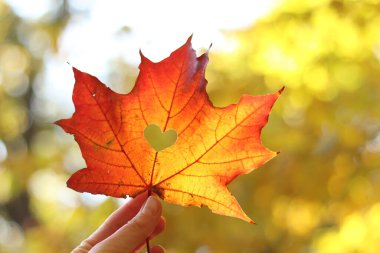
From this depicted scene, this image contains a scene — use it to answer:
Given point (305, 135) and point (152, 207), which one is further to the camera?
point (305, 135)

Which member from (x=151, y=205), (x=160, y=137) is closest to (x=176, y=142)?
(x=151, y=205)

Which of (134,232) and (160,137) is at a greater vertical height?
(160,137)

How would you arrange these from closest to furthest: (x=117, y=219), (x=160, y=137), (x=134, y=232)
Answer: (x=134, y=232)
(x=117, y=219)
(x=160, y=137)

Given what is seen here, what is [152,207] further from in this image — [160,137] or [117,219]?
[160,137]

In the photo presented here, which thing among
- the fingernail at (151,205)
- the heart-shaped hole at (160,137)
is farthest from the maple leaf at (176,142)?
the heart-shaped hole at (160,137)

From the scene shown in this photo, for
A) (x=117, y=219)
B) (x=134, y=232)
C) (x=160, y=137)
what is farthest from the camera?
(x=160, y=137)

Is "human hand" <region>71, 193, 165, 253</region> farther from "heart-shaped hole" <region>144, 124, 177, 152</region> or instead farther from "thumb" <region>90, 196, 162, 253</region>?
"heart-shaped hole" <region>144, 124, 177, 152</region>

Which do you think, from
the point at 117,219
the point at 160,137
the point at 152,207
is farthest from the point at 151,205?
the point at 160,137

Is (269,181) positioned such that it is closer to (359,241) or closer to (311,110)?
(311,110)
